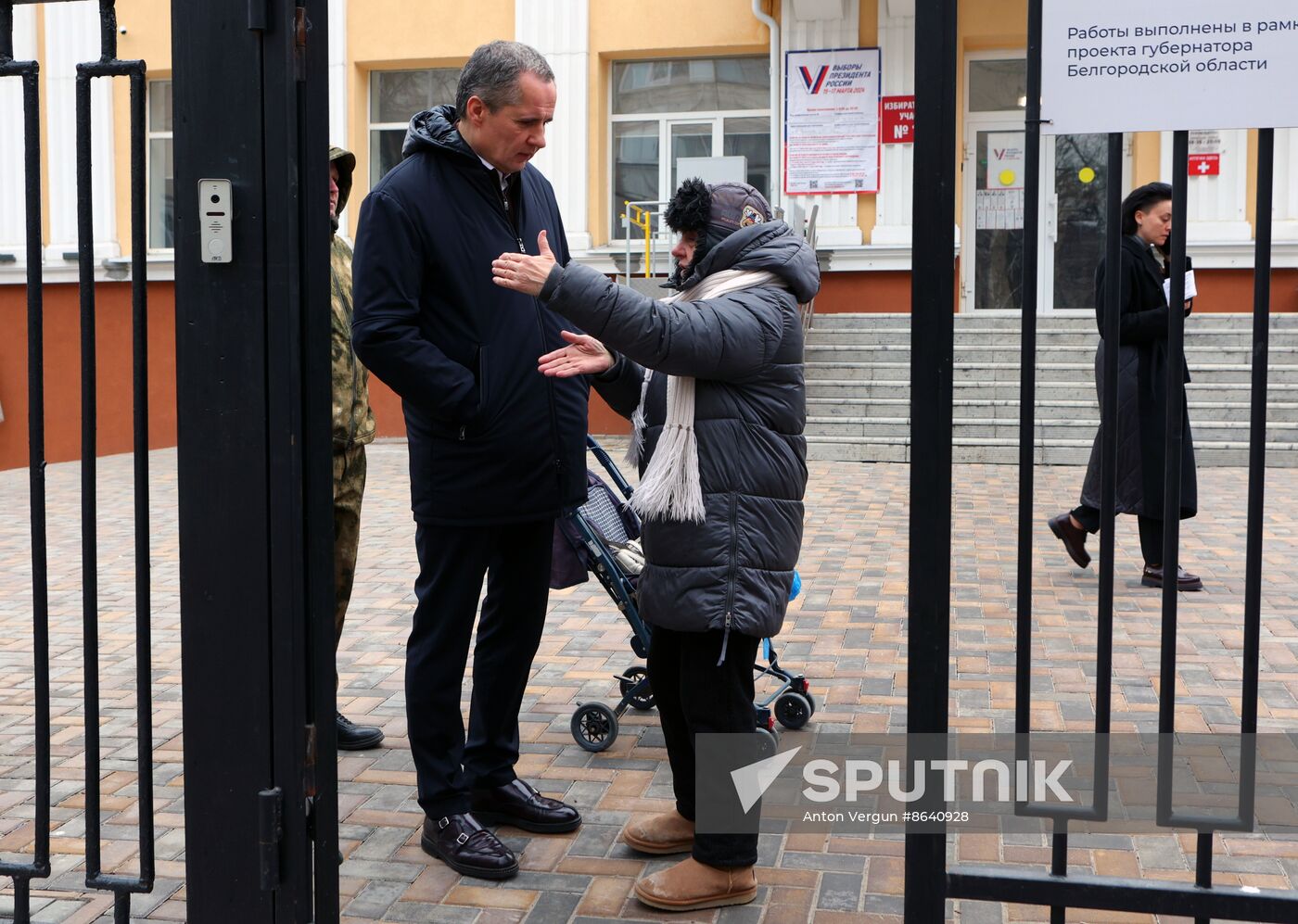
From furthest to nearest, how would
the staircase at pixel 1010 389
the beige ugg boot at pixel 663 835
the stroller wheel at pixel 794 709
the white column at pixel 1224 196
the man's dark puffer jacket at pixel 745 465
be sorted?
the white column at pixel 1224 196 < the staircase at pixel 1010 389 < the stroller wheel at pixel 794 709 < the beige ugg boot at pixel 663 835 < the man's dark puffer jacket at pixel 745 465

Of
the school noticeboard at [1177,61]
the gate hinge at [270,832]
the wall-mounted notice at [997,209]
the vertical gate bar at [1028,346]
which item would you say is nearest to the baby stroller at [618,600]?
the gate hinge at [270,832]

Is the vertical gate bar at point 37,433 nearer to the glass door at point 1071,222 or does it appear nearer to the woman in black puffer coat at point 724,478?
the woman in black puffer coat at point 724,478

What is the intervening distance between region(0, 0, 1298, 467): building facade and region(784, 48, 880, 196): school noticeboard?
113 mm

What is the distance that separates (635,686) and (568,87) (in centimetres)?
1161

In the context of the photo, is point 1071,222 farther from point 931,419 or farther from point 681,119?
point 931,419

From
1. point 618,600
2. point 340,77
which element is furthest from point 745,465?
point 340,77

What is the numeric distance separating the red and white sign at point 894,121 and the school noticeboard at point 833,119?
9 cm

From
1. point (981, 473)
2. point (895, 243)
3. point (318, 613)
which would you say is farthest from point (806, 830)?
point (895, 243)

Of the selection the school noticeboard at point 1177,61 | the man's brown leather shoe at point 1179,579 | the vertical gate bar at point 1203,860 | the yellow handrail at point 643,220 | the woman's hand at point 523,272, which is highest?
the yellow handrail at point 643,220

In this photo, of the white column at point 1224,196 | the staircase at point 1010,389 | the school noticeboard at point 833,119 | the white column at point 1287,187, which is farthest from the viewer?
the school noticeboard at point 833,119

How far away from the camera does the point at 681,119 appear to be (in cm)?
1545

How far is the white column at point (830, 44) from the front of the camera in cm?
1462

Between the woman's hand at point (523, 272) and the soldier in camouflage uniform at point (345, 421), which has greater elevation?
the woman's hand at point (523, 272)

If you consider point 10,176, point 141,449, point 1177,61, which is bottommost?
point 141,449
